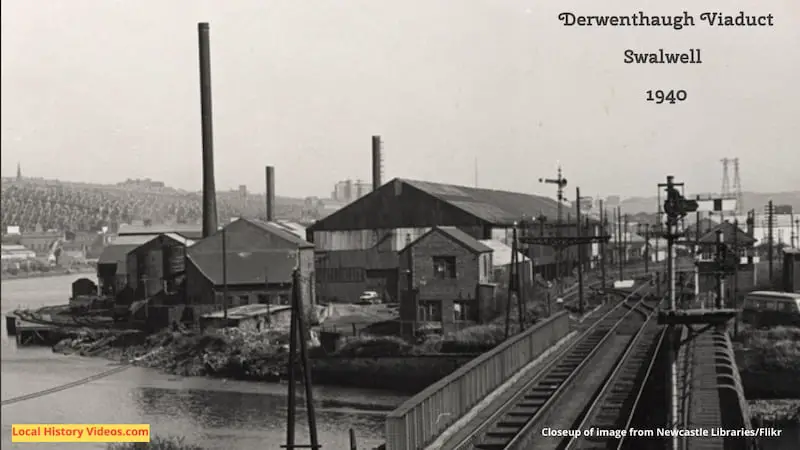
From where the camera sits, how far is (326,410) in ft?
79.8

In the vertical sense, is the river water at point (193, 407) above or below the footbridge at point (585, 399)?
below

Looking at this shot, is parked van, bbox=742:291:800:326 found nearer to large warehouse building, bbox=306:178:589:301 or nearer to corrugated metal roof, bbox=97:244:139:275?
large warehouse building, bbox=306:178:589:301

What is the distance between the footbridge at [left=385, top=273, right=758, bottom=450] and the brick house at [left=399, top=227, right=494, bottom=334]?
983cm

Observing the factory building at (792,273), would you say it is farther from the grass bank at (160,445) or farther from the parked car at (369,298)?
the grass bank at (160,445)

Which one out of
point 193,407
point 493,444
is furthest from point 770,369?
point 193,407

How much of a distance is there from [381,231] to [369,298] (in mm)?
3870

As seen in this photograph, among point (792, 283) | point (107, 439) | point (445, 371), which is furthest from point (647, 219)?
point (107, 439)

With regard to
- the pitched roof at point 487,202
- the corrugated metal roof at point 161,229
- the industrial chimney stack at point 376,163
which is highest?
the industrial chimney stack at point 376,163

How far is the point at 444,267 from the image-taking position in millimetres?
33344

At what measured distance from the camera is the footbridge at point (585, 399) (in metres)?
11.3

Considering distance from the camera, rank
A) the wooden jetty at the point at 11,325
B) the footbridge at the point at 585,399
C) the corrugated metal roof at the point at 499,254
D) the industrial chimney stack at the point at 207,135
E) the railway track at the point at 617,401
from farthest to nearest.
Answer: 1. the wooden jetty at the point at 11,325
2. the industrial chimney stack at the point at 207,135
3. the corrugated metal roof at the point at 499,254
4. the railway track at the point at 617,401
5. the footbridge at the point at 585,399

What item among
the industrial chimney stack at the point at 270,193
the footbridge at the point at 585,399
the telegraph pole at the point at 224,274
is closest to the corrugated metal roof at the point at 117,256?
the industrial chimney stack at the point at 270,193

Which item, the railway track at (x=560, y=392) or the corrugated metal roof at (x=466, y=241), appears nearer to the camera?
the railway track at (x=560, y=392)

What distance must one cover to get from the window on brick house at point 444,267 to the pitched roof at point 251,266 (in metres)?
8.80
